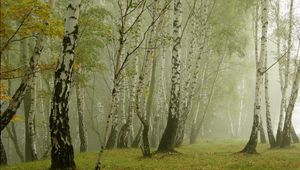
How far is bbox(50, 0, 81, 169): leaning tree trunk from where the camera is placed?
12.6 m

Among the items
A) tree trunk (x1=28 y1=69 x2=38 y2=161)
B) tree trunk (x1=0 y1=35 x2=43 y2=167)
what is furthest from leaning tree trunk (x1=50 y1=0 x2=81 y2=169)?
tree trunk (x1=28 y1=69 x2=38 y2=161)

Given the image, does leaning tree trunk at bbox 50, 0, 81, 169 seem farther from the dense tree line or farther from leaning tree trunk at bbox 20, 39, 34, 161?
leaning tree trunk at bbox 20, 39, 34, 161

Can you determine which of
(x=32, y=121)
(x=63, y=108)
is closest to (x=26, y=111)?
(x=32, y=121)

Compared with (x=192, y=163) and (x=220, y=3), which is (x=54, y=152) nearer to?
(x=192, y=163)

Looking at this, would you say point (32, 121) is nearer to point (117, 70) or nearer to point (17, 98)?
point (17, 98)

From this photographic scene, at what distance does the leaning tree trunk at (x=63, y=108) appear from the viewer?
12570mm

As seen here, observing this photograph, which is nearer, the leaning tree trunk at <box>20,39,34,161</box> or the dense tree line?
the dense tree line

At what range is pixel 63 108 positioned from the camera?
12.6m

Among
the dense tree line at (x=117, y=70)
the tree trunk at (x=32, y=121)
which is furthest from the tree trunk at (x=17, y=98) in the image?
the tree trunk at (x=32, y=121)

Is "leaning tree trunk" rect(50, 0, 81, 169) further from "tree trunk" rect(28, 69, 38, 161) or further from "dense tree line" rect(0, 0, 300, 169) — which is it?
"tree trunk" rect(28, 69, 38, 161)

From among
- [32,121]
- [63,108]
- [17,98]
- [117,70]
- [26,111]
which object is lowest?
[32,121]

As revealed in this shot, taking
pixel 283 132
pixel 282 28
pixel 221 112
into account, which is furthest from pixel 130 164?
pixel 221 112

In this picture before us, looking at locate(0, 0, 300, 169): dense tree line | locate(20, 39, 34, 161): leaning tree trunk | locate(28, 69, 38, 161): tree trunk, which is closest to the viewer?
locate(0, 0, 300, 169): dense tree line

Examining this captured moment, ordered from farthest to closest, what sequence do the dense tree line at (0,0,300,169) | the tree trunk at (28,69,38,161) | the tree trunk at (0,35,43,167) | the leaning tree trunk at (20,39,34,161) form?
the leaning tree trunk at (20,39,34,161), the tree trunk at (28,69,38,161), the tree trunk at (0,35,43,167), the dense tree line at (0,0,300,169)
